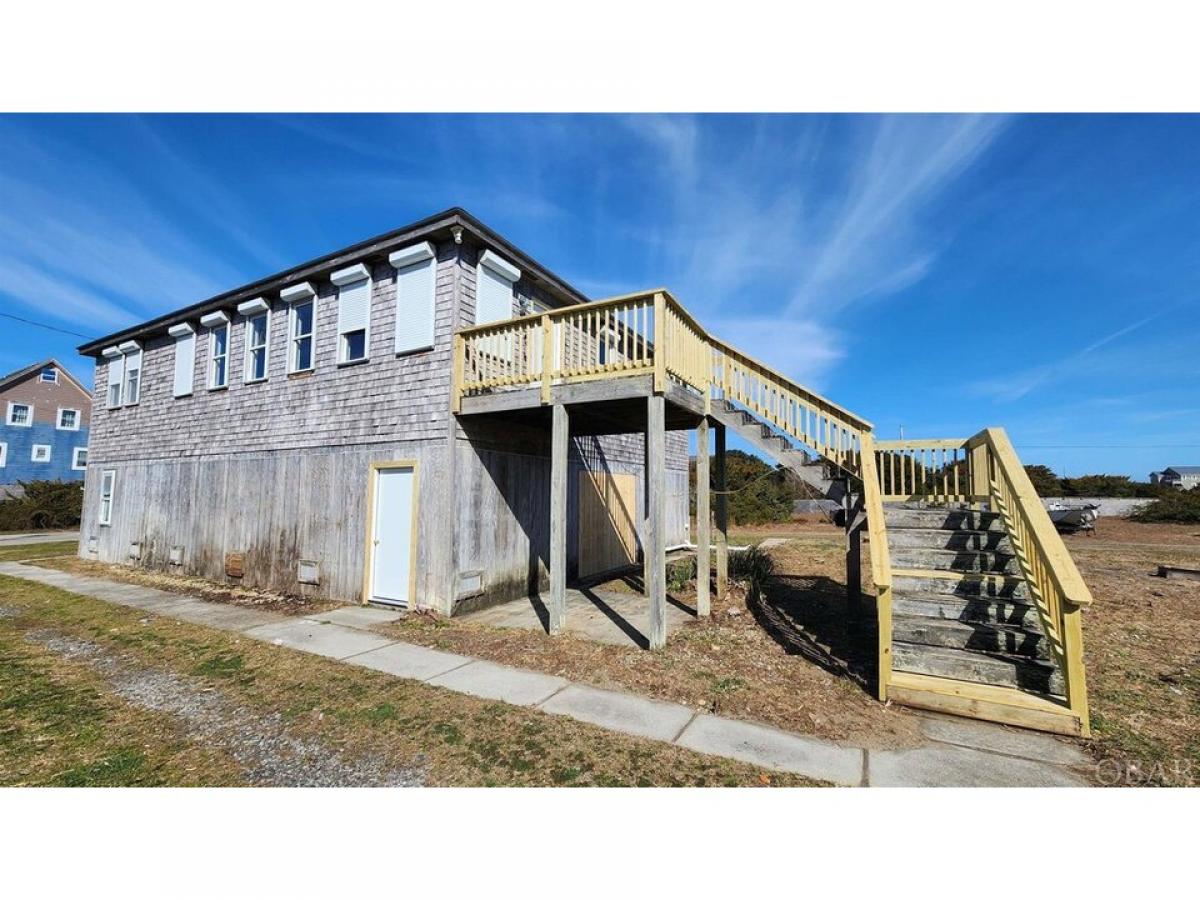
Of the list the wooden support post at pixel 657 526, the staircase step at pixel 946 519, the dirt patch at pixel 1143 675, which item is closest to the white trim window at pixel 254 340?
the wooden support post at pixel 657 526

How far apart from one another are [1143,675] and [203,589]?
14.1 metres

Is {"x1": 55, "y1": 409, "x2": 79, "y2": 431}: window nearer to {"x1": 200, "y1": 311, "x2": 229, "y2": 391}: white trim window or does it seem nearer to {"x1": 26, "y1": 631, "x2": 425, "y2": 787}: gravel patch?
{"x1": 200, "y1": 311, "x2": 229, "y2": 391}: white trim window

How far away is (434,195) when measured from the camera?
30.6 feet

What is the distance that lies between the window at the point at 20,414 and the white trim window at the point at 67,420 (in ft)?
4.85

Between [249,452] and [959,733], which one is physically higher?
[249,452]

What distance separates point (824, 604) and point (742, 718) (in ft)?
15.4

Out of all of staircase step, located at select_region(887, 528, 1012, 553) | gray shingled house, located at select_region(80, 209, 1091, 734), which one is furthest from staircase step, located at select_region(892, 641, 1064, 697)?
Result: staircase step, located at select_region(887, 528, 1012, 553)

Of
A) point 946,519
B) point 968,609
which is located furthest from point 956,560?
point 968,609

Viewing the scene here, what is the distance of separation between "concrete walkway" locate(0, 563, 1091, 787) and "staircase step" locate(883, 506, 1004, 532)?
287cm

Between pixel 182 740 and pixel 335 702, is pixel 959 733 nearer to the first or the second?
pixel 335 702

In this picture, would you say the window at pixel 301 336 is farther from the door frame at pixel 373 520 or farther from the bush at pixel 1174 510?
the bush at pixel 1174 510

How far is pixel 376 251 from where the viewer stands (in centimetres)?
853

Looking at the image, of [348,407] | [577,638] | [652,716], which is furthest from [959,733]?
[348,407]
